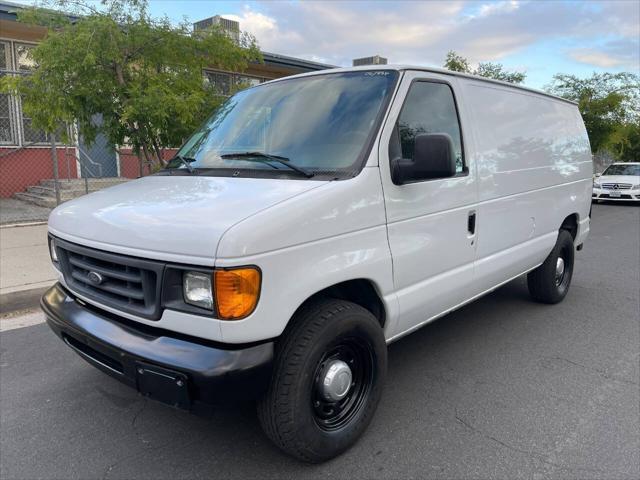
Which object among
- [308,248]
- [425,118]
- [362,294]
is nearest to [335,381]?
[362,294]

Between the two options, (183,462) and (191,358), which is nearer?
(191,358)

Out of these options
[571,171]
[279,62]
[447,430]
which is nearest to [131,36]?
[571,171]

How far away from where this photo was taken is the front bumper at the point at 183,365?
2191 mm

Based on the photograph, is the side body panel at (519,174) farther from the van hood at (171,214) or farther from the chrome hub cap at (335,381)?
the van hood at (171,214)

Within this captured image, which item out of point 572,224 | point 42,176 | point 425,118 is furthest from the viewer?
point 42,176

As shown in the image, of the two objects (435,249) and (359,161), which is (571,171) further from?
(359,161)

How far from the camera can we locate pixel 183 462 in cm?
273

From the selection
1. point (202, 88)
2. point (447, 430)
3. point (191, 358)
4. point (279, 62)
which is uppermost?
point (279, 62)

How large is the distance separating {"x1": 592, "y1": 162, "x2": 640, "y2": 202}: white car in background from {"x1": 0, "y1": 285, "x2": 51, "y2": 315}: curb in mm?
16362

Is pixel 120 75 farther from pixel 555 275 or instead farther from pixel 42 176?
pixel 42 176

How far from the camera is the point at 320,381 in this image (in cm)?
264

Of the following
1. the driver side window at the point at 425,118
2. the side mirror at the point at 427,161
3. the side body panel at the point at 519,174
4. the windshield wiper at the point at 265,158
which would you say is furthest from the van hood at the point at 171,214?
the side body panel at the point at 519,174

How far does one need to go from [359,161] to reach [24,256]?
5.83 metres

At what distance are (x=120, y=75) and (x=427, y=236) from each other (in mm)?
4763
